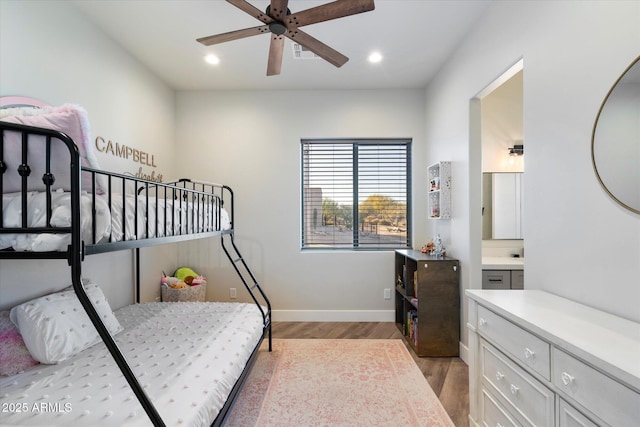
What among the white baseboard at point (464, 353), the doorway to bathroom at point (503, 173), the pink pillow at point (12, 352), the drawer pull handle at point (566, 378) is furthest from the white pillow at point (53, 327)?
the doorway to bathroom at point (503, 173)

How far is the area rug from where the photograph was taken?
6.02 ft

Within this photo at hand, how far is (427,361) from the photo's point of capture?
Answer: 8.45 ft

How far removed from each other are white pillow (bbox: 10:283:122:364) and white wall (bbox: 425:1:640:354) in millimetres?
2381

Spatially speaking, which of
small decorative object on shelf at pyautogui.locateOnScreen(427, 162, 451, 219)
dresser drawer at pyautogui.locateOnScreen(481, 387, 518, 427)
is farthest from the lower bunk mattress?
small decorative object on shelf at pyautogui.locateOnScreen(427, 162, 451, 219)

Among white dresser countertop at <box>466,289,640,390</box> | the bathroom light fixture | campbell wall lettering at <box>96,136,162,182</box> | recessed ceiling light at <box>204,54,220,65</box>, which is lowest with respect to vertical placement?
white dresser countertop at <box>466,289,640,390</box>

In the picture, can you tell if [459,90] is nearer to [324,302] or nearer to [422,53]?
[422,53]

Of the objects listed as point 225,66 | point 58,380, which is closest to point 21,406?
point 58,380

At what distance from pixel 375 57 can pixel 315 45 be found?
1.12 metres

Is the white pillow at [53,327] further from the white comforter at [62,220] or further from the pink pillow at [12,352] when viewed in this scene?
the white comforter at [62,220]

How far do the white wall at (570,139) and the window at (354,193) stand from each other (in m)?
1.68

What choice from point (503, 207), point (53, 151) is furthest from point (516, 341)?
point (503, 207)

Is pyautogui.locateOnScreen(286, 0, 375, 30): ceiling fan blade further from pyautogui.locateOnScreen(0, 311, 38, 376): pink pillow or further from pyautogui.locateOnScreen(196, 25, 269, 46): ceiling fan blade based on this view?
pyautogui.locateOnScreen(0, 311, 38, 376): pink pillow

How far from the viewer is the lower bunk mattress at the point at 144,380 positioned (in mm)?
1106

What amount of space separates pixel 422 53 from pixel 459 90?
53cm
